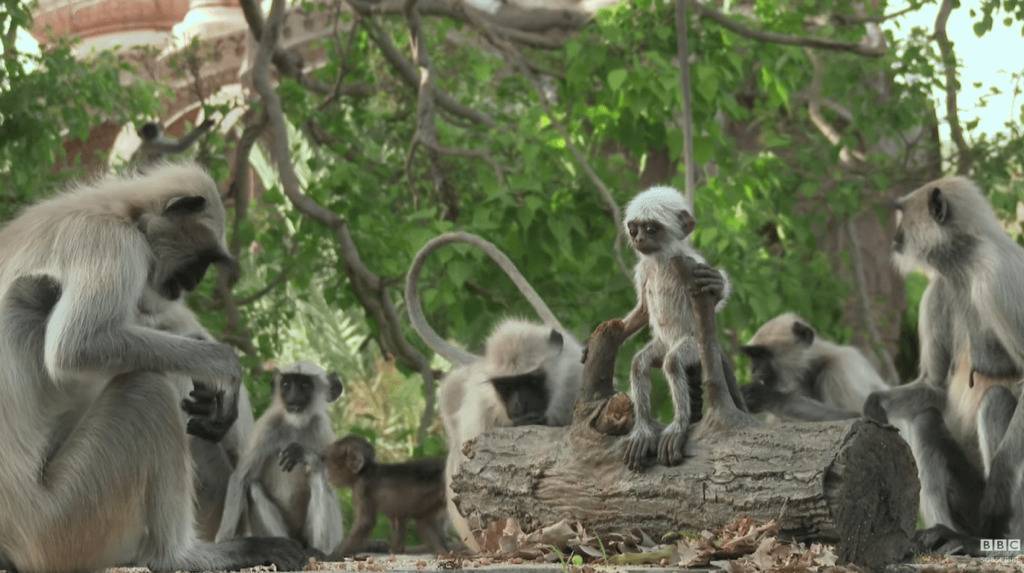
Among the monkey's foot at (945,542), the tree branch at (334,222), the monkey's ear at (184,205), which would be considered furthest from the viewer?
the tree branch at (334,222)

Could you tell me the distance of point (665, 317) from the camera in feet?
14.0

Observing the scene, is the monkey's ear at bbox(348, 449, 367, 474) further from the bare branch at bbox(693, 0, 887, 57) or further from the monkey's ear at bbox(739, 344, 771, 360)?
the bare branch at bbox(693, 0, 887, 57)

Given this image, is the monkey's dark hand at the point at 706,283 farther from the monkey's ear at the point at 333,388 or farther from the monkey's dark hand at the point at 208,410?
the monkey's ear at the point at 333,388

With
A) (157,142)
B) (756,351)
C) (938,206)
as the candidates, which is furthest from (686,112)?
(157,142)

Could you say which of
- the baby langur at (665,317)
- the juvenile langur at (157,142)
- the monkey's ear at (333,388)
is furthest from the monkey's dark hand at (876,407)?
the juvenile langur at (157,142)

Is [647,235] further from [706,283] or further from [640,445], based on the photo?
[640,445]

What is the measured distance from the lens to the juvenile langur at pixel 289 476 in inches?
236

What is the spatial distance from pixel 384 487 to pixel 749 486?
2.54m

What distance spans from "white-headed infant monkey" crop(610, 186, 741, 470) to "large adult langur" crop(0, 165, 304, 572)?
3.91ft

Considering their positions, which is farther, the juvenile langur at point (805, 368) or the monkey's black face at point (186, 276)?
the juvenile langur at point (805, 368)

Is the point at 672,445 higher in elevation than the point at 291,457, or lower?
higher

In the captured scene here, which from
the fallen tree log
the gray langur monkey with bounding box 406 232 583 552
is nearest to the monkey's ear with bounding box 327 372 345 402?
the gray langur monkey with bounding box 406 232 583 552

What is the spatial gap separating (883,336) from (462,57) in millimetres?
4178

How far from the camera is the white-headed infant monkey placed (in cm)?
417
